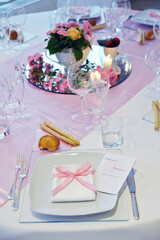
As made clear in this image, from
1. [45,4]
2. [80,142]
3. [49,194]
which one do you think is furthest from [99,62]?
[45,4]

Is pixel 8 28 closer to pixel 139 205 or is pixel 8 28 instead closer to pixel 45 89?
pixel 45 89

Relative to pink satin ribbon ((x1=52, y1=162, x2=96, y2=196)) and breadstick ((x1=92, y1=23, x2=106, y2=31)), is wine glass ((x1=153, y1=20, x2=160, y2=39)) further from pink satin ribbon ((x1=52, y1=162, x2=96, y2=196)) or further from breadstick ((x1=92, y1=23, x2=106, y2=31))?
pink satin ribbon ((x1=52, y1=162, x2=96, y2=196))

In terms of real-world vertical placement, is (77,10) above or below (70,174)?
above

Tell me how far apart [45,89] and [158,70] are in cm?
59

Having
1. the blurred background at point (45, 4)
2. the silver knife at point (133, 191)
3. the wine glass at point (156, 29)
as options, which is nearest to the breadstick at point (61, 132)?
the silver knife at point (133, 191)

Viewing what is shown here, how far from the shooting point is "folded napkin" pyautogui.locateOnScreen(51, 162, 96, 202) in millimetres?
891

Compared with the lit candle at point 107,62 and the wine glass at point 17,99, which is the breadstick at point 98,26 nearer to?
the lit candle at point 107,62

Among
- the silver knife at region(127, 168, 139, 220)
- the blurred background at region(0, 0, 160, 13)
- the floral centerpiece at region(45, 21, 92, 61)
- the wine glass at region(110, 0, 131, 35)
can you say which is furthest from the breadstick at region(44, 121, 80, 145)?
the blurred background at region(0, 0, 160, 13)

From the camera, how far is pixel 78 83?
1383mm

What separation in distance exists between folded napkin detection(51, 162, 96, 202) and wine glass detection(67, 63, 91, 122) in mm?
403

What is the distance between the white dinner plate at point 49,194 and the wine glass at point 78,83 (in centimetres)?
31

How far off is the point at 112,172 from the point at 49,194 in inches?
8.4

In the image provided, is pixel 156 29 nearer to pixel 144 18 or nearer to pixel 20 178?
pixel 144 18

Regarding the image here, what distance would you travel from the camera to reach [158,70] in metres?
1.51
